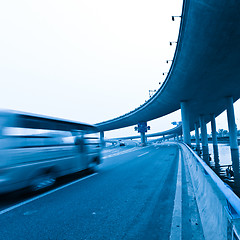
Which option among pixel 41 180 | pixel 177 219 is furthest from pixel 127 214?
pixel 41 180

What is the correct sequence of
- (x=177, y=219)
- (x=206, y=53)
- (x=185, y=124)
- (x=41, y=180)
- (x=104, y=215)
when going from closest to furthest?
1. (x=177, y=219)
2. (x=104, y=215)
3. (x=41, y=180)
4. (x=206, y=53)
5. (x=185, y=124)

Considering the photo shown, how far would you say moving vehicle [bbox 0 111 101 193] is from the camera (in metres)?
5.23

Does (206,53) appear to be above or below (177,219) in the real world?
above

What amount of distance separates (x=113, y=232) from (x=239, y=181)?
13858 mm

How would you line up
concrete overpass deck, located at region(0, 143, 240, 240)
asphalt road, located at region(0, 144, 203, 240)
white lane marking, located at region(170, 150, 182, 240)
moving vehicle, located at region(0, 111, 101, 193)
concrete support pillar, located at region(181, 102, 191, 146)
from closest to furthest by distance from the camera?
concrete overpass deck, located at region(0, 143, 240, 240) → white lane marking, located at region(170, 150, 182, 240) → asphalt road, located at region(0, 144, 203, 240) → moving vehicle, located at region(0, 111, 101, 193) → concrete support pillar, located at region(181, 102, 191, 146)

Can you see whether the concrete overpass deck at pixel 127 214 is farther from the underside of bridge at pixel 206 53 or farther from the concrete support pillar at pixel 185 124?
the concrete support pillar at pixel 185 124

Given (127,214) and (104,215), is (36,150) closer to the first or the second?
(104,215)

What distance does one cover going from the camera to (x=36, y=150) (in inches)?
246

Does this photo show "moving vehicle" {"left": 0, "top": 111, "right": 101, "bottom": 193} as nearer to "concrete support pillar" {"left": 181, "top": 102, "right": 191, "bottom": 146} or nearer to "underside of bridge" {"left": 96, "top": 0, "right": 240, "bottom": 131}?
"underside of bridge" {"left": 96, "top": 0, "right": 240, "bottom": 131}

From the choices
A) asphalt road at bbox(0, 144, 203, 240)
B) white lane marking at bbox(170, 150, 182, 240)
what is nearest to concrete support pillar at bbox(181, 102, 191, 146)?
asphalt road at bbox(0, 144, 203, 240)

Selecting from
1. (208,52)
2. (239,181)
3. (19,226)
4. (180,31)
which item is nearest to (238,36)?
(208,52)

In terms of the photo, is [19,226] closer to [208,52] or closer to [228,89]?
[208,52]

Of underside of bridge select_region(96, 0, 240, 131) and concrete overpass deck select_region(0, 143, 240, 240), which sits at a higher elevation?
underside of bridge select_region(96, 0, 240, 131)

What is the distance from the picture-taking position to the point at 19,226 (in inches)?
150
